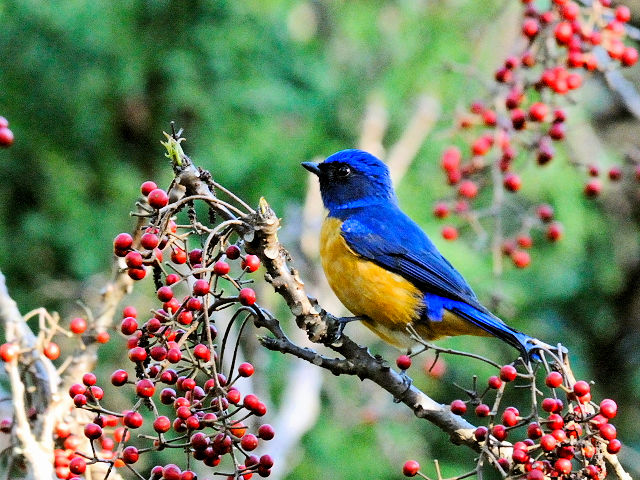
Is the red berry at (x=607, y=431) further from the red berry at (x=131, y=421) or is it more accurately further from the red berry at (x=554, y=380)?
the red berry at (x=131, y=421)

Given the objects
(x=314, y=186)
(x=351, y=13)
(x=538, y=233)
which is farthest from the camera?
(x=538, y=233)

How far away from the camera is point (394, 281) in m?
3.90

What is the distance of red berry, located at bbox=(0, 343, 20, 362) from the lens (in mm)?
2607

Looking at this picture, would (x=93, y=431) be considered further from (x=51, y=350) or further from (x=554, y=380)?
(x=554, y=380)

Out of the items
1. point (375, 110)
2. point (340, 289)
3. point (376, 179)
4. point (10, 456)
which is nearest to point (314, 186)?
point (375, 110)

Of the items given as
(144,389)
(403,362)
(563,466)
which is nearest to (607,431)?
(563,466)

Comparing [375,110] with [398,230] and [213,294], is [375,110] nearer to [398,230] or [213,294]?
[398,230]

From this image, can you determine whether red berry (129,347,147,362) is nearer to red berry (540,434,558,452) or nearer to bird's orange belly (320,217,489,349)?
red berry (540,434,558,452)

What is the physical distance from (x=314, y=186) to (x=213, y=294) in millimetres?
4015

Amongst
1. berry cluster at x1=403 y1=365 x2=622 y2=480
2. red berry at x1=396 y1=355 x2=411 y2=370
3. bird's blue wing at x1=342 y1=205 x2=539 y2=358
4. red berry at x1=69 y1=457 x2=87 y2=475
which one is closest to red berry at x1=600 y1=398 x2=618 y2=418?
berry cluster at x1=403 y1=365 x2=622 y2=480

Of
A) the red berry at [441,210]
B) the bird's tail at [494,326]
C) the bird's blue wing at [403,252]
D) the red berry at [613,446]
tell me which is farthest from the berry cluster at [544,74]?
the red berry at [613,446]

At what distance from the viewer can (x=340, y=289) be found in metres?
3.86

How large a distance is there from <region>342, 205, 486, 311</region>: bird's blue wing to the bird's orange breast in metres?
0.04

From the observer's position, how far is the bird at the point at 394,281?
12.4ft
